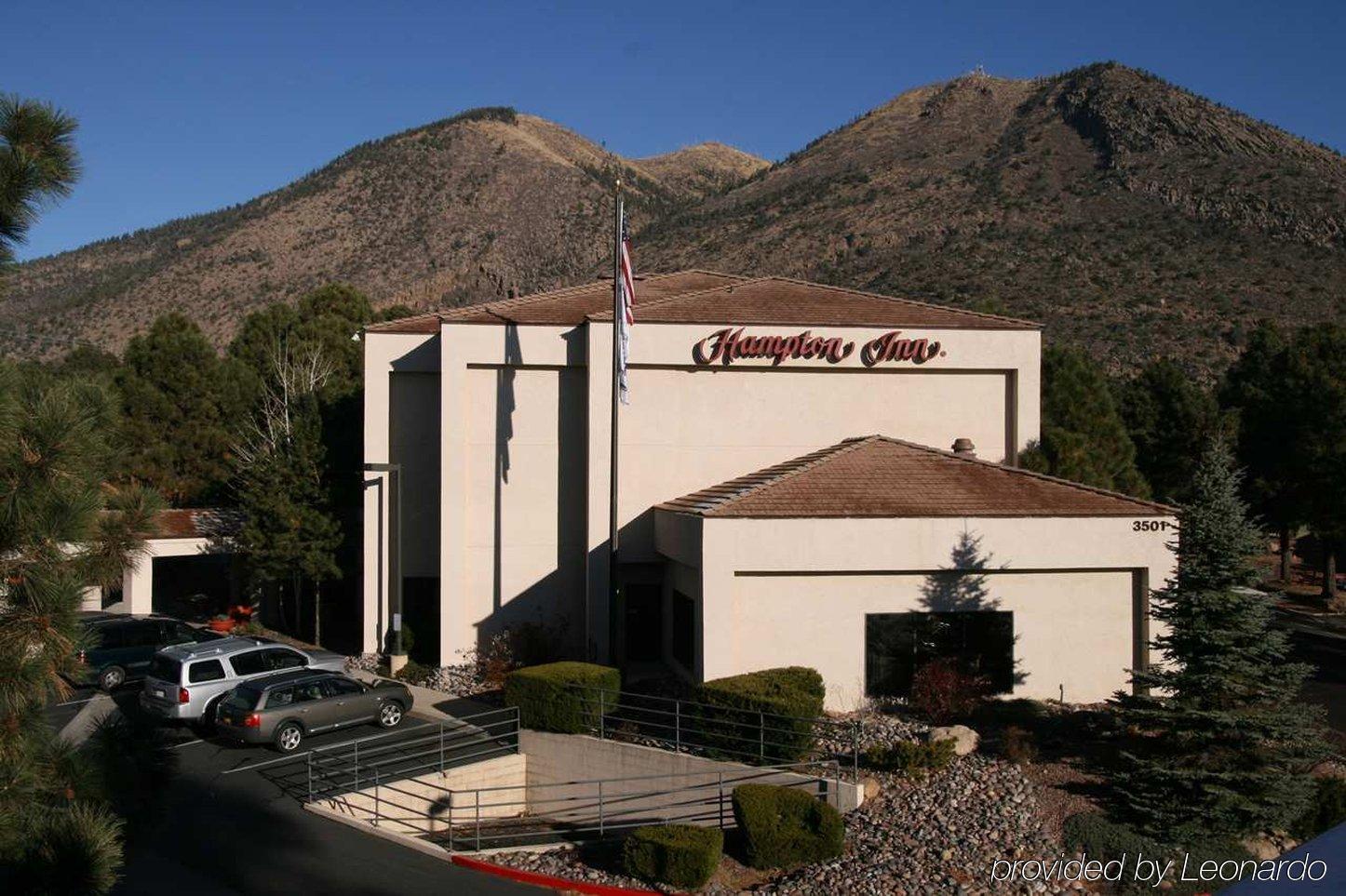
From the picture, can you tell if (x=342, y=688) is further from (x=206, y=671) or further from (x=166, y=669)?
(x=166, y=669)

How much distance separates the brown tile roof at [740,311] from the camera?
25672mm

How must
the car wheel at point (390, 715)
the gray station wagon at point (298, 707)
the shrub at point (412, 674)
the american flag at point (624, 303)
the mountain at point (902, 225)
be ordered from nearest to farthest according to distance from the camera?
the gray station wagon at point (298, 707)
the car wheel at point (390, 715)
the american flag at point (624, 303)
the shrub at point (412, 674)
the mountain at point (902, 225)

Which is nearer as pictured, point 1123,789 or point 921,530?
point 1123,789

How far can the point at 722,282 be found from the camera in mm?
32062

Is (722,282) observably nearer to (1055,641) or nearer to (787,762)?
(1055,641)

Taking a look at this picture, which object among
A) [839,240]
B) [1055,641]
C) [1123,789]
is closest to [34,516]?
[1123,789]

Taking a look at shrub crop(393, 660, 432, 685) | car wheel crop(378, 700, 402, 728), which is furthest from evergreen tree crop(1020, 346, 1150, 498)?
car wheel crop(378, 700, 402, 728)

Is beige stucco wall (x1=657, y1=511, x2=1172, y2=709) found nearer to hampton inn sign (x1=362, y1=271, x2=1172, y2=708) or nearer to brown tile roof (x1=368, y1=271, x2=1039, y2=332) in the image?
hampton inn sign (x1=362, y1=271, x2=1172, y2=708)

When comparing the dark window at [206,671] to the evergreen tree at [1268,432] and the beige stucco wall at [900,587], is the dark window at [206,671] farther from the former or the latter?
the evergreen tree at [1268,432]

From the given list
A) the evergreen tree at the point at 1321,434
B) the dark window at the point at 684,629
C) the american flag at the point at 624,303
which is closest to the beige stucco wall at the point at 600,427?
the dark window at the point at 684,629

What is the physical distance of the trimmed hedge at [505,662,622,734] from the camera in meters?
19.2

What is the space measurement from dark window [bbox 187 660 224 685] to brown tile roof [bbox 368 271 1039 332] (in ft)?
30.3

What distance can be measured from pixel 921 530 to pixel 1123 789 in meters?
6.33

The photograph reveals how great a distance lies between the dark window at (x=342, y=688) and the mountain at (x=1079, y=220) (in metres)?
41.6
